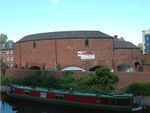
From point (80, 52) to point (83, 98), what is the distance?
1826 centimetres

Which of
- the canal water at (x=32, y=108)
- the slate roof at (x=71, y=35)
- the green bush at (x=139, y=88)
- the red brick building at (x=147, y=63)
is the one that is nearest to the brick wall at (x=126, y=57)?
the slate roof at (x=71, y=35)

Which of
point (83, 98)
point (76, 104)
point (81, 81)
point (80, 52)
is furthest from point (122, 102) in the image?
point (80, 52)

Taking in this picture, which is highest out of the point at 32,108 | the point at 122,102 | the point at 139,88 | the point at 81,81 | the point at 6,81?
the point at 81,81

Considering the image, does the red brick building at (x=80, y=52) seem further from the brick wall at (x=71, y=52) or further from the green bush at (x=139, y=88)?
the green bush at (x=139, y=88)

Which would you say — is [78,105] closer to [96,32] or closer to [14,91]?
[14,91]

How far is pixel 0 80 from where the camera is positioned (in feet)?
125

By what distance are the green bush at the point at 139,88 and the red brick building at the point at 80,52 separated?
15.1m

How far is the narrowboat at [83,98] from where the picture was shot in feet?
76.8

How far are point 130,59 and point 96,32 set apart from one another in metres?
6.09

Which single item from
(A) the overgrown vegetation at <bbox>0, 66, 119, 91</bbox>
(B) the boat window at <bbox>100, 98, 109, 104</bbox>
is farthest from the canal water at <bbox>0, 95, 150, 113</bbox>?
(A) the overgrown vegetation at <bbox>0, 66, 119, 91</bbox>

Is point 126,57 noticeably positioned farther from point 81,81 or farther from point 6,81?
point 6,81

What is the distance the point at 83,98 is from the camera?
992 inches

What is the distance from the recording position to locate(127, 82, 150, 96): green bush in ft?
87.7

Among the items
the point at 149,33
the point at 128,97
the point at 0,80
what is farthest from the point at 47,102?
the point at 149,33
